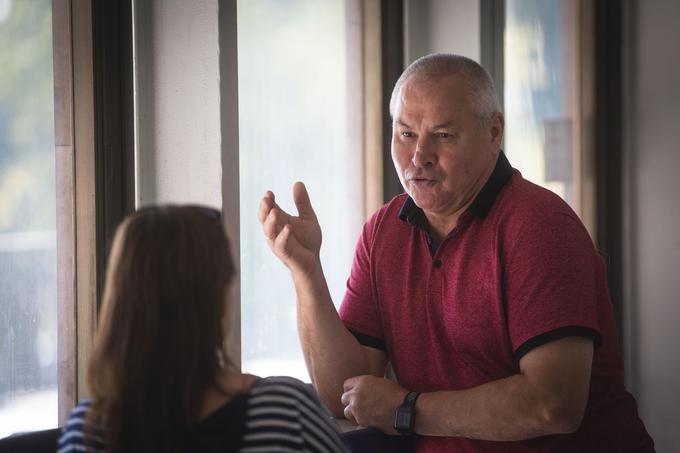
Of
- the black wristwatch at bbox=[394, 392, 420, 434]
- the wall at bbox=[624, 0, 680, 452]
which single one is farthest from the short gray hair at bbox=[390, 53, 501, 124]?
the wall at bbox=[624, 0, 680, 452]

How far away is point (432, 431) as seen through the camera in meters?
1.49

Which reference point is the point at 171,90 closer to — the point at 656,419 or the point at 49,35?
the point at 49,35

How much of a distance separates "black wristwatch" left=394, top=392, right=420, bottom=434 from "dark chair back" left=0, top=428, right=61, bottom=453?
2.13 feet

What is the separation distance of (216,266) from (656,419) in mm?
2498

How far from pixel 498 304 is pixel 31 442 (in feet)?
2.97

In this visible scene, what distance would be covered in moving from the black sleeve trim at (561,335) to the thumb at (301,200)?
21.5 inches

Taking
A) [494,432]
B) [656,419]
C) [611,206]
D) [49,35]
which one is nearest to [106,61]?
[49,35]

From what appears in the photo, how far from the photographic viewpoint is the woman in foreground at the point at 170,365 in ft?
3.09

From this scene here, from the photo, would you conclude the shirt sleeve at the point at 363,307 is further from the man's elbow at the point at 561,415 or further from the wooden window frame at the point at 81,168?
the wooden window frame at the point at 81,168

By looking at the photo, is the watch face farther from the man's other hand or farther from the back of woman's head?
the back of woman's head

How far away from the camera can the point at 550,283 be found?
1.41 m

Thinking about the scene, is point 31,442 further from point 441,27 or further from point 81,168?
point 441,27

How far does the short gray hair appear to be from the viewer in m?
1.65

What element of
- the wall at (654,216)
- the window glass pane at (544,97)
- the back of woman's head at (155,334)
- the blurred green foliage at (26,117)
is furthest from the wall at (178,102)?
the wall at (654,216)
